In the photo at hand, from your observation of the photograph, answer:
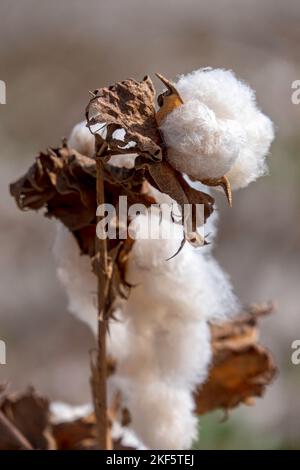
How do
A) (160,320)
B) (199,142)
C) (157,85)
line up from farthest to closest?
(157,85), (160,320), (199,142)

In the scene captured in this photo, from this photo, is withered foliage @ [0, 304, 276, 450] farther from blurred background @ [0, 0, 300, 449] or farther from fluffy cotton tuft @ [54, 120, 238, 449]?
blurred background @ [0, 0, 300, 449]

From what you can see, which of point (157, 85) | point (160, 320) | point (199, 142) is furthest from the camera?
point (157, 85)

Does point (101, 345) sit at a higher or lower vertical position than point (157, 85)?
lower

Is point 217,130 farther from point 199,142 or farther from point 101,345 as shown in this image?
point 101,345

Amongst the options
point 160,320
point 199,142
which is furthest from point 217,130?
point 160,320

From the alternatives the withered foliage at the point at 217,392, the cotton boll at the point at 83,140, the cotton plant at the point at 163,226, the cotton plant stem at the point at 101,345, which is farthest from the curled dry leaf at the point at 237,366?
the cotton boll at the point at 83,140

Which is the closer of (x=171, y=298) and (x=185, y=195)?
(x=185, y=195)

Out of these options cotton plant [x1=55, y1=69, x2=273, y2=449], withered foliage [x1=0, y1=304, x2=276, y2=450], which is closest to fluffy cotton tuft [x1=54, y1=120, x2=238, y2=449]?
cotton plant [x1=55, y1=69, x2=273, y2=449]

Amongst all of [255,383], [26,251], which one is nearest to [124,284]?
[255,383]
